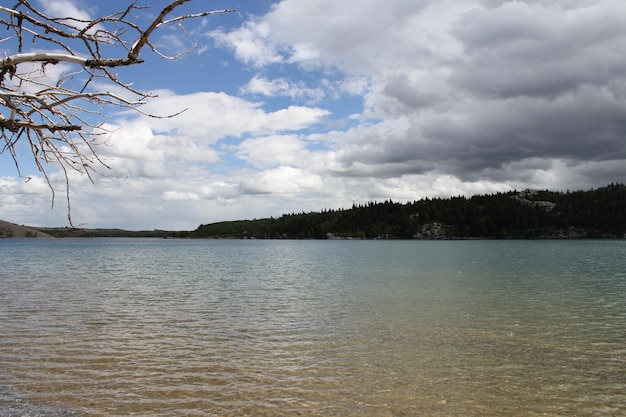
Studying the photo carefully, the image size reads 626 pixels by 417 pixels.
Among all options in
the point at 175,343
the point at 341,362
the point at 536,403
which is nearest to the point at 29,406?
the point at 175,343

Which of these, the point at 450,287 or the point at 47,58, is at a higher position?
the point at 47,58

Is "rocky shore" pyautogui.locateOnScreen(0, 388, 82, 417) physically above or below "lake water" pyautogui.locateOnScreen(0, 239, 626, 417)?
above

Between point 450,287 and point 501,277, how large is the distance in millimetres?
12011

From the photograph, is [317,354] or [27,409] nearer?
[27,409]

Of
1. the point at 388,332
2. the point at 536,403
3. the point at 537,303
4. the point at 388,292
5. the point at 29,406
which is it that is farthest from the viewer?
the point at 388,292

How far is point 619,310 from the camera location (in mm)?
24625

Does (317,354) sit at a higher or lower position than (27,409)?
lower

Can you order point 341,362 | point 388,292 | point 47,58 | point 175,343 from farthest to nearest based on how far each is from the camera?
1. point 388,292
2. point 175,343
3. point 341,362
4. point 47,58

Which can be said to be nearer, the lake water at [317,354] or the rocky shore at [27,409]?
the rocky shore at [27,409]

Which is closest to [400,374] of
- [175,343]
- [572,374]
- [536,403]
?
Result: [536,403]

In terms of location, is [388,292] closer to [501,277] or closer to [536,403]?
[501,277]

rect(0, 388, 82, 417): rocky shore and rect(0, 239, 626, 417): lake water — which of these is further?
rect(0, 239, 626, 417): lake water

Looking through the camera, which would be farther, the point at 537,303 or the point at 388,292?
the point at 388,292

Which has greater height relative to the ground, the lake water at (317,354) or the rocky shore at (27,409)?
the rocky shore at (27,409)
